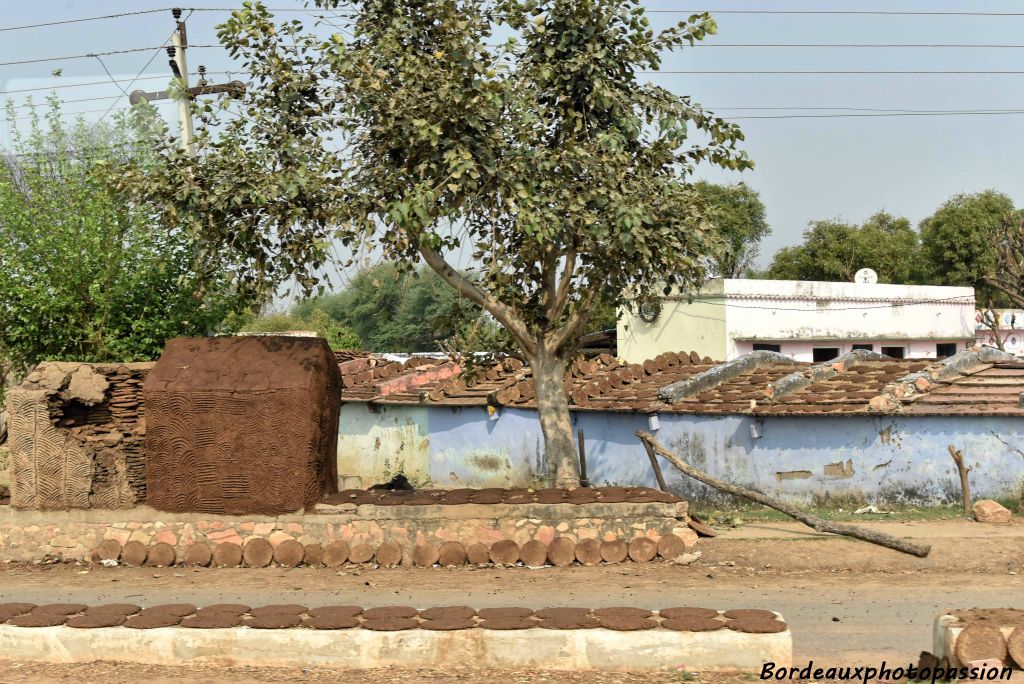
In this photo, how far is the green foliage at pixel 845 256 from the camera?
1987 inches

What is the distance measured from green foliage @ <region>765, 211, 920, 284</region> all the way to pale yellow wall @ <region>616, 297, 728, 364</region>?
19851mm

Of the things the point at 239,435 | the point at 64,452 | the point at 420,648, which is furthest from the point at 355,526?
the point at 420,648

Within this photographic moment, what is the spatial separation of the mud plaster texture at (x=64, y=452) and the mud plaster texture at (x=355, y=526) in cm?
24

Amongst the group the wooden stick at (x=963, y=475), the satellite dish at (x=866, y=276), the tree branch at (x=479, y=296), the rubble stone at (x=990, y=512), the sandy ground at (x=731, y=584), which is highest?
the satellite dish at (x=866, y=276)

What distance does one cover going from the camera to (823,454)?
17812mm

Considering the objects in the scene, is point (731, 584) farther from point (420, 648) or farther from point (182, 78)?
point (182, 78)

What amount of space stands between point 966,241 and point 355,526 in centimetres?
4163

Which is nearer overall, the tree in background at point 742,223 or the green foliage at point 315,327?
the green foliage at point 315,327

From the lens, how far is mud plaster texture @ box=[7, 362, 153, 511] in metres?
13.5

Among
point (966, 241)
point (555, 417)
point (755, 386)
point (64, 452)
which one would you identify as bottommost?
point (64, 452)

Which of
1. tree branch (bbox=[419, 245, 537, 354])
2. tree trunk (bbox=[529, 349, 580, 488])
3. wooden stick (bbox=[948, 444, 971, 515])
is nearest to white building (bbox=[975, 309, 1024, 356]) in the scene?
wooden stick (bbox=[948, 444, 971, 515])

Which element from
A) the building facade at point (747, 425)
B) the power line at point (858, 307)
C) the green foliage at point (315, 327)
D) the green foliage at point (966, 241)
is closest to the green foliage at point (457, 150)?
the building facade at point (747, 425)

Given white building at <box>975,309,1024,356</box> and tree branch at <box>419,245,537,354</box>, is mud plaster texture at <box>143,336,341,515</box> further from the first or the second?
white building at <box>975,309,1024,356</box>

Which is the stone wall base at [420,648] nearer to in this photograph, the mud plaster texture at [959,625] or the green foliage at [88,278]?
the mud plaster texture at [959,625]
